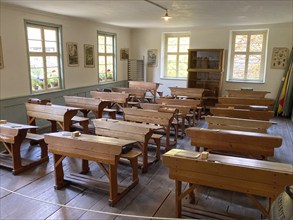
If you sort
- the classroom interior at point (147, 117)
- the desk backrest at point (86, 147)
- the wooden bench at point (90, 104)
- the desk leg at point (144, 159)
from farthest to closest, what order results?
the wooden bench at point (90, 104) < the desk leg at point (144, 159) < the desk backrest at point (86, 147) < the classroom interior at point (147, 117)

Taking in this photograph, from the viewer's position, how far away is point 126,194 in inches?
131

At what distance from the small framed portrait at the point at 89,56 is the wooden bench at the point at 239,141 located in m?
5.44

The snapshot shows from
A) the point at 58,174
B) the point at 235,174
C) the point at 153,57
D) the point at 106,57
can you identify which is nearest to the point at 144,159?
the point at 58,174

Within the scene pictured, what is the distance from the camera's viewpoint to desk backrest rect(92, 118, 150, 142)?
3.85m

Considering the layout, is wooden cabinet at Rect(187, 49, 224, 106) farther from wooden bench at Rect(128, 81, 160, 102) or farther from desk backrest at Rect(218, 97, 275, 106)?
desk backrest at Rect(218, 97, 275, 106)

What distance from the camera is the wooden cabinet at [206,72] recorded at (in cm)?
891

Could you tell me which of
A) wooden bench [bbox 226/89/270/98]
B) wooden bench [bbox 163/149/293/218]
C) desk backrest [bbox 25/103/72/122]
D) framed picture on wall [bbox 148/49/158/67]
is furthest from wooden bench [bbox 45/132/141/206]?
framed picture on wall [bbox 148/49/158/67]

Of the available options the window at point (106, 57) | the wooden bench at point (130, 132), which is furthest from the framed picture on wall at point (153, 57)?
the wooden bench at point (130, 132)

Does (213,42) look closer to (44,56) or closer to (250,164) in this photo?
(44,56)

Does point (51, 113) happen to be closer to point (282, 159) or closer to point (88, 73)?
point (88, 73)

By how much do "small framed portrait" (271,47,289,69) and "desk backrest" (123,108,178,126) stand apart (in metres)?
5.31

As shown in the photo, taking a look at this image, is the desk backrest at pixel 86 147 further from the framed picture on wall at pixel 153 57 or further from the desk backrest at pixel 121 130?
the framed picture on wall at pixel 153 57

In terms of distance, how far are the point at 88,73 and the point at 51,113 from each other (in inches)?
133

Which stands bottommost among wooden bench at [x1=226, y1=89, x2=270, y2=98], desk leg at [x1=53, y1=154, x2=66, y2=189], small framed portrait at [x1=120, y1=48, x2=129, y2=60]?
desk leg at [x1=53, y1=154, x2=66, y2=189]
